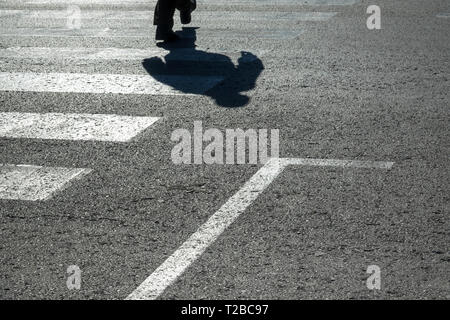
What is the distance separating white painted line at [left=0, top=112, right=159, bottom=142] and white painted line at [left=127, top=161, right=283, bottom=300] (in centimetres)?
147

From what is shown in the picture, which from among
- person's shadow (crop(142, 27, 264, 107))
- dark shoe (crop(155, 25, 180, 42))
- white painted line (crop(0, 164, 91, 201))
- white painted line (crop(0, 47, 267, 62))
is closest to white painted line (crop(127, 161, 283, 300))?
white painted line (crop(0, 164, 91, 201))

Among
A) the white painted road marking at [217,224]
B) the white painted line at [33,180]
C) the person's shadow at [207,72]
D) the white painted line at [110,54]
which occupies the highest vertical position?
the white painted line at [110,54]

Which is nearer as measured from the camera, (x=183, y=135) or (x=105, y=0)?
(x=183, y=135)

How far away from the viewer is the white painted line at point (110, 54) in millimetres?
10383

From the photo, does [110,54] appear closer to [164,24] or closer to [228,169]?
[164,24]

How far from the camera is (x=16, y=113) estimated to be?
8141 mm

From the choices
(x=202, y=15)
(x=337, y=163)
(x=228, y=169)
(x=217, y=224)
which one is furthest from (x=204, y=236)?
(x=202, y=15)

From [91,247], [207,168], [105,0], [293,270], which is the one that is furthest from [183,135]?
[105,0]

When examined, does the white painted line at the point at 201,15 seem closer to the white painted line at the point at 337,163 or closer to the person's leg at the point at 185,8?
the person's leg at the point at 185,8

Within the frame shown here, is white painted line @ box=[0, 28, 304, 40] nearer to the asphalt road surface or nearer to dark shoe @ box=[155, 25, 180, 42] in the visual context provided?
the asphalt road surface

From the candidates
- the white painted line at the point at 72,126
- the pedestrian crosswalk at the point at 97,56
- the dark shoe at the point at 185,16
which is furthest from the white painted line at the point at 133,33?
the white painted line at the point at 72,126

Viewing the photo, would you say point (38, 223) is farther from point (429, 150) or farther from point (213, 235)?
point (429, 150)

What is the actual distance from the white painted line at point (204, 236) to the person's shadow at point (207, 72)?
6.92 ft
